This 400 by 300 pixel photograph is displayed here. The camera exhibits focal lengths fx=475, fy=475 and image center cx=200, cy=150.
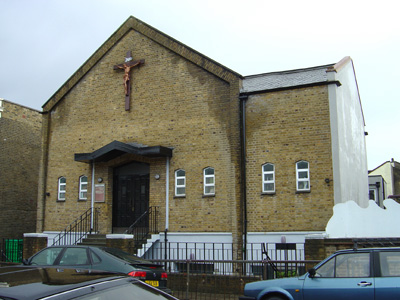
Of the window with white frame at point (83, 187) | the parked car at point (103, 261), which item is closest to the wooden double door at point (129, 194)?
the window with white frame at point (83, 187)

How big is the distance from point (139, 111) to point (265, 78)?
5.52 m

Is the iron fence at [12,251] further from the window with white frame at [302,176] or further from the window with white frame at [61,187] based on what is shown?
the window with white frame at [302,176]

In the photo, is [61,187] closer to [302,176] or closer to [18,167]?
[18,167]

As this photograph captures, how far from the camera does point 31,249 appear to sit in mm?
18828

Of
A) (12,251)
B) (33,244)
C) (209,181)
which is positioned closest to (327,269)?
(209,181)

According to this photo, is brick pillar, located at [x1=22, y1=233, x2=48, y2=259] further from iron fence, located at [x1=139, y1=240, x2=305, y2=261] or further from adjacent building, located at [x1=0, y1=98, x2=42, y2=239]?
adjacent building, located at [x1=0, y1=98, x2=42, y2=239]

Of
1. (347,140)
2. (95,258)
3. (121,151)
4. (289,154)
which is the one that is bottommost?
(95,258)

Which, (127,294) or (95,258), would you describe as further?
(95,258)

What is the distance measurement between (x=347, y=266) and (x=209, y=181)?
31.7ft

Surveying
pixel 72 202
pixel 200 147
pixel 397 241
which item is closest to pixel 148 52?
pixel 200 147

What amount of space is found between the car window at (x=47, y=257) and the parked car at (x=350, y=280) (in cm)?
499

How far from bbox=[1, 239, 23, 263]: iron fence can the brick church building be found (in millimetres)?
1274

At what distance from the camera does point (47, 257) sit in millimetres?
11406

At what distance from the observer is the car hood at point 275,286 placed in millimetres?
9297
